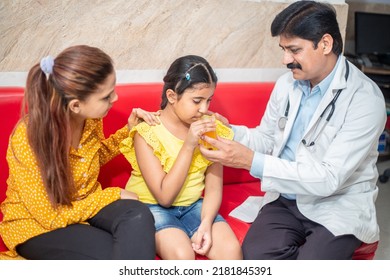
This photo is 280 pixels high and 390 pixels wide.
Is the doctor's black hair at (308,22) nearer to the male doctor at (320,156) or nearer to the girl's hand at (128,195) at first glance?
the male doctor at (320,156)

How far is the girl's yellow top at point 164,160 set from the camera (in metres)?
1.72

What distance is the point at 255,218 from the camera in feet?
6.38

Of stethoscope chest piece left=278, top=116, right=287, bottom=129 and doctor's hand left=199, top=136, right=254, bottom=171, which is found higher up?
doctor's hand left=199, top=136, right=254, bottom=171

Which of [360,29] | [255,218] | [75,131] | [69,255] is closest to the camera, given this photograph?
[69,255]

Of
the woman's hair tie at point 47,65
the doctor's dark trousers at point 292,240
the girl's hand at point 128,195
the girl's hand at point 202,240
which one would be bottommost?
the doctor's dark trousers at point 292,240

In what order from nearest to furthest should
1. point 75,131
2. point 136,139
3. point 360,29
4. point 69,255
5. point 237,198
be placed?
point 69,255, point 75,131, point 136,139, point 237,198, point 360,29

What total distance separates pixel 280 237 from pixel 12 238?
3.24 ft

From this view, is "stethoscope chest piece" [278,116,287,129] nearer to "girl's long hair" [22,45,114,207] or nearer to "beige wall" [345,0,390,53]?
"girl's long hair" [22,45,114,207]

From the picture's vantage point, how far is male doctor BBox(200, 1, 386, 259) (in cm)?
164

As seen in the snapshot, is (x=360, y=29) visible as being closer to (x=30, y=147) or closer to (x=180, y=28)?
(x=180, y=28)

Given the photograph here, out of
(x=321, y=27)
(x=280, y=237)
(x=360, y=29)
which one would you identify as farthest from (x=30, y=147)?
(x=360, y=29)

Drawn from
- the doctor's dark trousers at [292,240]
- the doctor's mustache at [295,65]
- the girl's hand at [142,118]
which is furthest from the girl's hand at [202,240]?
the doctor's mustache at [295,65]

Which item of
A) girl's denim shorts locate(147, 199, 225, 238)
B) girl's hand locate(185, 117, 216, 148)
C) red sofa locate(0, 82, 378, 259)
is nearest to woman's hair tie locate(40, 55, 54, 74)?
red sofa locate(0, 82, 378, 259)

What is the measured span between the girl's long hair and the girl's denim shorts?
1.26ft
